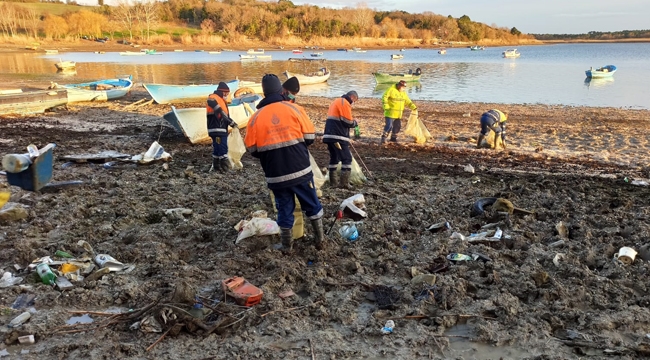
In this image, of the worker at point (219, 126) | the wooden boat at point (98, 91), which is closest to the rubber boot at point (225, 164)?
the worker at point (219, 126)

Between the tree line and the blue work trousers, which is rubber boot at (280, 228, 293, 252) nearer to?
the blue work trousers

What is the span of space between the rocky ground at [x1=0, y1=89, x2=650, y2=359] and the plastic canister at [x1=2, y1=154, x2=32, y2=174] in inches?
20.5

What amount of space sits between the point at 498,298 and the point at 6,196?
18.2 feet

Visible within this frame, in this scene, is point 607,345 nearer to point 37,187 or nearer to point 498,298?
point 498,298

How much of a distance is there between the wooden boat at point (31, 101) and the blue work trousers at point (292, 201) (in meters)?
13.2

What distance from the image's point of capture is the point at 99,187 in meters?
7.00

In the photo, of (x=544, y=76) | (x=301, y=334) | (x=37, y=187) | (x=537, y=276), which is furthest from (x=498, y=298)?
(x=544, y=76)

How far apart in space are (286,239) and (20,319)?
2385 millimetres

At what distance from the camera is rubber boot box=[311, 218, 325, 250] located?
487cm

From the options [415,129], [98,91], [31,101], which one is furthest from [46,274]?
[98,91]

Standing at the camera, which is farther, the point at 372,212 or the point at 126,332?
the point at 372,212

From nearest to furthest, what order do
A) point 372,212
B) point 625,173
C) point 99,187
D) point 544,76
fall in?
point 372,212, point 99,187, point 625,173, point 544,76

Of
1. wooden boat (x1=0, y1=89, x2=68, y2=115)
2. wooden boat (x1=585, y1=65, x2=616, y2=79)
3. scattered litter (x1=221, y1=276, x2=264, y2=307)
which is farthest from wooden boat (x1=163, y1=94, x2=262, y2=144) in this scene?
wooden boat (x1=585, y1=65, x2=616, y2=79)

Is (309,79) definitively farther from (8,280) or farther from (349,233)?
(8,280)
